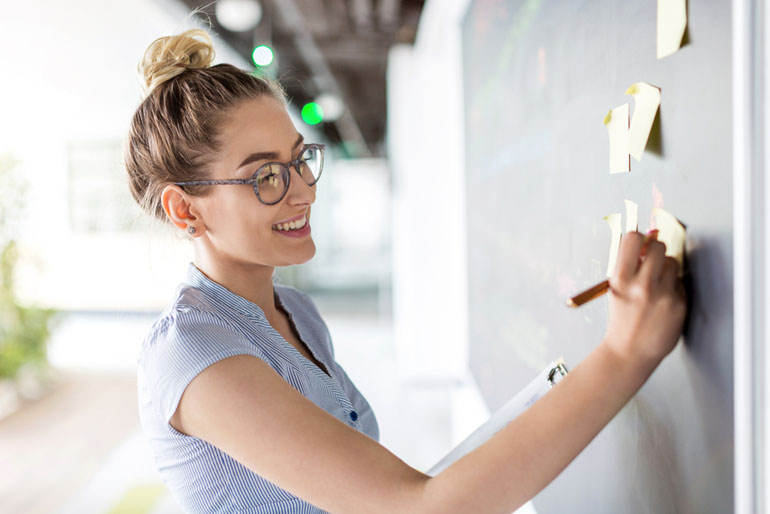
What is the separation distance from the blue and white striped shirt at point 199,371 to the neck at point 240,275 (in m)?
0.03

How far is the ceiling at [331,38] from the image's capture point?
5426 millimetres

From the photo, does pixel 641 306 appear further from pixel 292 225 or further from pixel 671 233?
pixel 292 225

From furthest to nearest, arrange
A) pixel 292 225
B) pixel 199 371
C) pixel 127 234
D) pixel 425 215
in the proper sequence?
pixel 425 215
pixel 127 234
pixel 292 225
pixel 199 371

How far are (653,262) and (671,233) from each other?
107 mm

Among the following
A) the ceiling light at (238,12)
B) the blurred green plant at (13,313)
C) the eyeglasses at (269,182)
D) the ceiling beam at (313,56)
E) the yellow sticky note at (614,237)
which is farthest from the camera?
the ceiling beam at (313,56)

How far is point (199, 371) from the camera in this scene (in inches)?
30.9

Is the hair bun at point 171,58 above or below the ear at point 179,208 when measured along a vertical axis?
above

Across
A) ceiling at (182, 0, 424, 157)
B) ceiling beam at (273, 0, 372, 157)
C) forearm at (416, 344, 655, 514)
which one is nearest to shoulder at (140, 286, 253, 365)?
forearm at (416, 344, 655, 514)

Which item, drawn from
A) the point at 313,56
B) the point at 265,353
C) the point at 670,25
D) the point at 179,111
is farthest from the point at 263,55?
the point at 670,25

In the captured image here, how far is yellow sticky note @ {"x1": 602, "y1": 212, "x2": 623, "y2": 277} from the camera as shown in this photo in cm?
91

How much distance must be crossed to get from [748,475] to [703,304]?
7.0 inches

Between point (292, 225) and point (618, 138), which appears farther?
point (292, 225)

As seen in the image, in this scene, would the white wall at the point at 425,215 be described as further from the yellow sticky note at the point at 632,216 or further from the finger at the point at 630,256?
the finger at the point at 630,256

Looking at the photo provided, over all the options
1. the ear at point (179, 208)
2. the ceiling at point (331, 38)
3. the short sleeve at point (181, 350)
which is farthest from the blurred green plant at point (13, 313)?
the short sleeve at point (181, 350)
